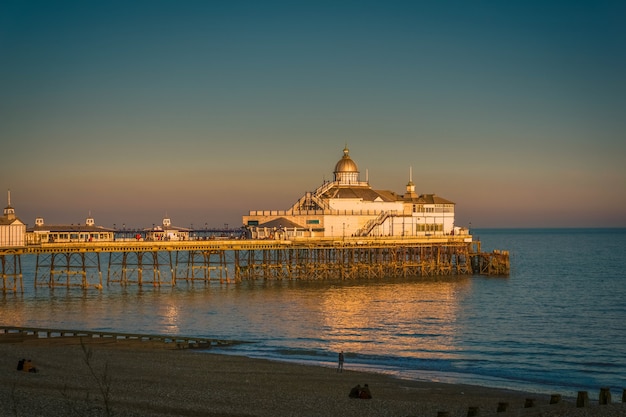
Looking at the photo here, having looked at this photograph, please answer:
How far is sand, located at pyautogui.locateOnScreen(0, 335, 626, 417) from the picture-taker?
29281 millimetres

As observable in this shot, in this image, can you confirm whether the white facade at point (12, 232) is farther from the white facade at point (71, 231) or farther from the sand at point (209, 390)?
the sand at point (209, 390)

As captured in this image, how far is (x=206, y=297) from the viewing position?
7250 cm

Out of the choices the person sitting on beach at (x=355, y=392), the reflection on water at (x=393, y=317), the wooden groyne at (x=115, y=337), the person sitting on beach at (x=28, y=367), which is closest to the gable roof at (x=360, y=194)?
the reflection on water at (x=393, y=317)

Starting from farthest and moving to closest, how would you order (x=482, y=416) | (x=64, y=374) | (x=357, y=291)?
1. (x=357, y=291)
2. (x=64, y=374)
3. (x=482, y=416)

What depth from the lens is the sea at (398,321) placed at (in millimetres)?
43188

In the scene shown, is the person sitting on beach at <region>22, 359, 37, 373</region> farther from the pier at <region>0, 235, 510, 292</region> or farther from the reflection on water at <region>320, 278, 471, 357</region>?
the pier at <region>0, 235, 510, 292</region>

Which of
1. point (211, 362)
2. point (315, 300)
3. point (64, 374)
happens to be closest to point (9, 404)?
point (64, 374)

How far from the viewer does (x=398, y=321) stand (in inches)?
2343

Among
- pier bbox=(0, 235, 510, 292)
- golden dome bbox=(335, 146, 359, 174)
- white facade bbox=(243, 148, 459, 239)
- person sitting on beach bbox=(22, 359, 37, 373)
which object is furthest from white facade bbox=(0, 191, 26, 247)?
golden dome bbox=(335, 146, 359, 174)

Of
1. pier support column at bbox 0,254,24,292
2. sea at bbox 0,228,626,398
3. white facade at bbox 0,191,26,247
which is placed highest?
white facade at bbox 0,191,26,247

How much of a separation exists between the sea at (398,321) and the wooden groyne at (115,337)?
136 centimetres

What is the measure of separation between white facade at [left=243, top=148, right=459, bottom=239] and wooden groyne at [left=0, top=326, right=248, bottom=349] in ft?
144

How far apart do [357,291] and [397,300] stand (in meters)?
7.36

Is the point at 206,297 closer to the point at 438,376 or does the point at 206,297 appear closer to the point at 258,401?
the point at 438,376
